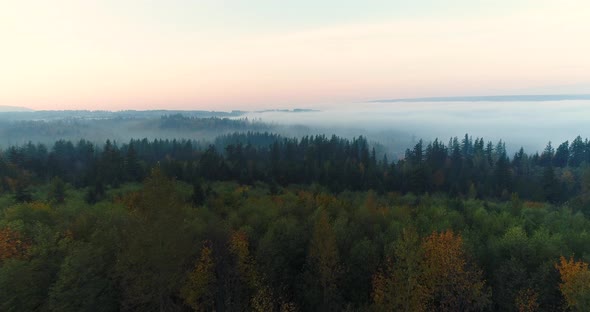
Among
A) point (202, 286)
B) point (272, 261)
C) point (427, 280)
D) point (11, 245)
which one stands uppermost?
point (11, 245)

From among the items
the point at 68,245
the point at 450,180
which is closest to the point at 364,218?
the point at 68,245

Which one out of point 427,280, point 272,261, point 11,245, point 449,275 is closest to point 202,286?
point 272,261

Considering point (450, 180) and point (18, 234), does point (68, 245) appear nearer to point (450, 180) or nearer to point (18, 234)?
point (18, 234)

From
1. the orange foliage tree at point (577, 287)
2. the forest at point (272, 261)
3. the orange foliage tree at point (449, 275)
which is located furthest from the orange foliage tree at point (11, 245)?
the orange foliage tree at point (577, 287)

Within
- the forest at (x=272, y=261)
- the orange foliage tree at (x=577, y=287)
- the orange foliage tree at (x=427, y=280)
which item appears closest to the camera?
the forest at (x=272, y=261)

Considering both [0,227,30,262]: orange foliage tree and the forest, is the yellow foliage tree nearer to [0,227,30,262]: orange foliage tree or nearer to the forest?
the forest

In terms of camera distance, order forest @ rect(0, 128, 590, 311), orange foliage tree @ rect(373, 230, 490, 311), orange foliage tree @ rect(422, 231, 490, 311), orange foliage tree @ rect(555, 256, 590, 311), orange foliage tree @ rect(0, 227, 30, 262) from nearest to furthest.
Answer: forest @ rect(0, 128, 590, 311)
orange foliage tree @ rect(555, 256, 590, 311)
orange foliage tree @ rect(373, 230, 490, 311)
orange foliage tree @ rect(0, 227, 30, 262)
orange foliage tree @ rect(422, 231, 490, 311)

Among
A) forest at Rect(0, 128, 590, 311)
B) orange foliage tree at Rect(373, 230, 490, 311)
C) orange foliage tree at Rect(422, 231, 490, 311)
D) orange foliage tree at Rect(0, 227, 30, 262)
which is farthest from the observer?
orange foliage tree at Rect(422, 231, 490, 311)

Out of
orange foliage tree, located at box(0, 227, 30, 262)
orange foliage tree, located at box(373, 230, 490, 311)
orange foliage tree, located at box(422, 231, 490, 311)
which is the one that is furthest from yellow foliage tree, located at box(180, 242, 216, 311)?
orange foliage tree, located at box(422, 231, 490, 311)

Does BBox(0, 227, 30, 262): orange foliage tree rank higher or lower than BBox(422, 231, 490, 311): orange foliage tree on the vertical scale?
higher

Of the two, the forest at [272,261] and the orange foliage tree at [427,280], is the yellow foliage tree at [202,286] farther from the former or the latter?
the orange foliage tree at [427,280]

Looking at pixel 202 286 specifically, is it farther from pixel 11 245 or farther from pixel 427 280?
pixel 427 280

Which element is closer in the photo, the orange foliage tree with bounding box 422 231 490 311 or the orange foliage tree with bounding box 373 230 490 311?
the orange foliage tree with bounding box 373 230 490 311
